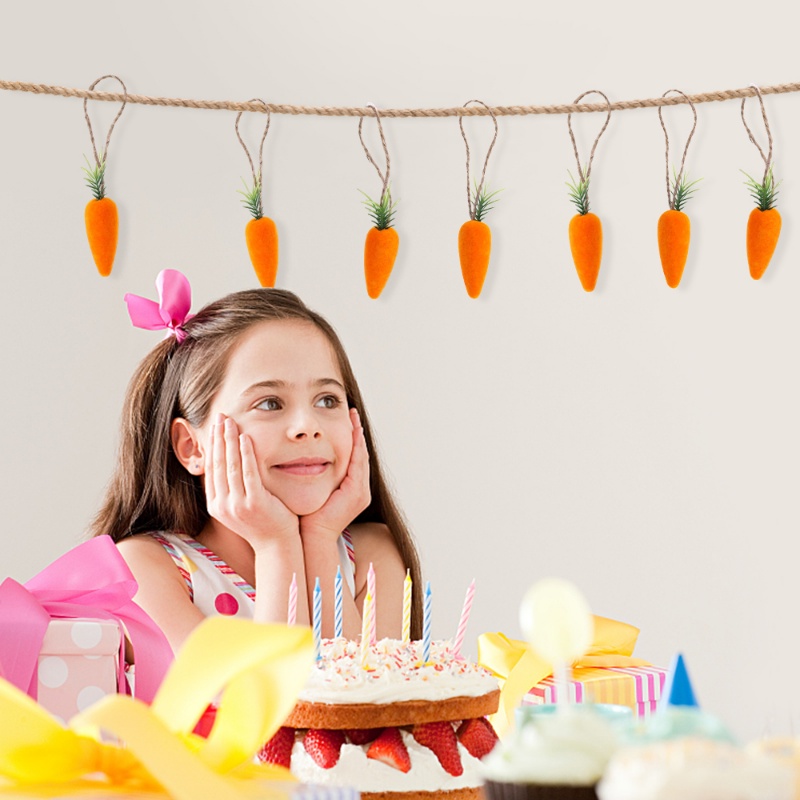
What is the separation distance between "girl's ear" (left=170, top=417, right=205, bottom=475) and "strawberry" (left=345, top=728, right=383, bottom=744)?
93cm

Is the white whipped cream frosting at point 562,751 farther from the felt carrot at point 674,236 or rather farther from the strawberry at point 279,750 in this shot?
the felt carrot at point 674,236

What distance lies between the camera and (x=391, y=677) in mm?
992

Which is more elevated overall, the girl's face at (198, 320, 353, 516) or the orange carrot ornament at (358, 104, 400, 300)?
the orange carrot ornament at (358, 104, 400, 300)

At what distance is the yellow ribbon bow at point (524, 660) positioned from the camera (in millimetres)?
1159

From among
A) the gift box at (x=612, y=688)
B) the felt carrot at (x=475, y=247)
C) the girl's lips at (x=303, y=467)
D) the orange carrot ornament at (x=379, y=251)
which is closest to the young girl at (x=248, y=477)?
the girl's lips at (x=303, y=467)

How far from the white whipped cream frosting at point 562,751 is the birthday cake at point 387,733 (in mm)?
404

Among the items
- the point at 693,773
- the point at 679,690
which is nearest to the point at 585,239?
the point at 679,690

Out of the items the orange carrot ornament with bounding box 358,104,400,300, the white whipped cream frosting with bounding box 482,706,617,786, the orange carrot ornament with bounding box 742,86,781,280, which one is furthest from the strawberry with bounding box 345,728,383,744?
the orange carrot ornament with bounding box 742,86,781,280

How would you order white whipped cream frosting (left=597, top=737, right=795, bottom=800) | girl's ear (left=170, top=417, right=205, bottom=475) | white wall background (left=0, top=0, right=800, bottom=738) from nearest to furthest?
white whipped cream frosting (left=597, top=737, right=795, bottom=800) < girl's ear (left=170, top=417, right=205, bottom=475) < white wall background (left=0, top=0, right=800, bottom=738)

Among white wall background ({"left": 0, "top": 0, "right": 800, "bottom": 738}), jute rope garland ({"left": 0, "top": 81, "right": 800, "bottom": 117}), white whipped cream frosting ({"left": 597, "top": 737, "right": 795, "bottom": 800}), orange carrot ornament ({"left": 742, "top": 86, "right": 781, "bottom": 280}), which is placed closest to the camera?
white whipped cream frosting ({"left": 597, "top": 737, "right": 795, "bottom": 800})

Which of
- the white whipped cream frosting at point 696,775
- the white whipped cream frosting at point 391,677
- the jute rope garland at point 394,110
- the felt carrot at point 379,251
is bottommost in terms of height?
the white whipped cream frosting at point 391,677

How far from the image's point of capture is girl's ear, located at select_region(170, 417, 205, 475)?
6.11ft

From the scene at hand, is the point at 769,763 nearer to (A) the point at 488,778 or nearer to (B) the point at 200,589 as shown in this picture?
(A) the point at 488,778

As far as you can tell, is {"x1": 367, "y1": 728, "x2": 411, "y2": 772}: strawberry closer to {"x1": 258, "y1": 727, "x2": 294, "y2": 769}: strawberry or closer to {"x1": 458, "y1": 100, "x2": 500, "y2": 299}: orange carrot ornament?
{"x1": 258, "y1": 727, "x2": 294, "y2": 769}: strawberry
